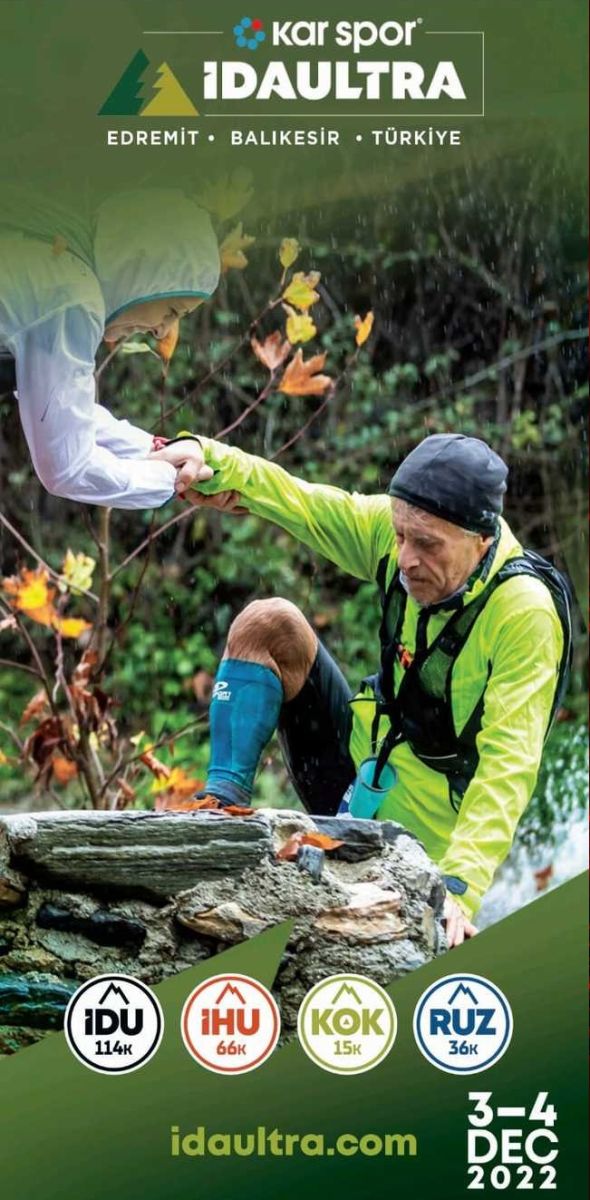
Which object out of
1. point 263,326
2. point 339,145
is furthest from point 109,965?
point 339,145

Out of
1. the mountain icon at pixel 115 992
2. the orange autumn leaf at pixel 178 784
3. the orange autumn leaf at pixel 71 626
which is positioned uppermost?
the orange autumn leaf at pixel 71 626

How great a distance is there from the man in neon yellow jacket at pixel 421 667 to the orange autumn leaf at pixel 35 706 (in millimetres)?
419

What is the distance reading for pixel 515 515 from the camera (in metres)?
3.99

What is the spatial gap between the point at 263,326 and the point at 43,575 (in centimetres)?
74

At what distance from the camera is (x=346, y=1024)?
3.85 m

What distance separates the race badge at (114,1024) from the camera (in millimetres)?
3838

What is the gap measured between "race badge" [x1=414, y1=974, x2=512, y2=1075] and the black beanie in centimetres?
96

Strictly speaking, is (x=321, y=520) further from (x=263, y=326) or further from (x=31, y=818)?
(x=31, y=818)

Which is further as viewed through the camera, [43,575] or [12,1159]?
[43,575]

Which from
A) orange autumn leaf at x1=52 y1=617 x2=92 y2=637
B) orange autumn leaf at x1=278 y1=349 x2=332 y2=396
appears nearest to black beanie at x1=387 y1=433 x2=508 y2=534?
orange autumn leaf at x1=278 y1=349 x2=332 y2=396

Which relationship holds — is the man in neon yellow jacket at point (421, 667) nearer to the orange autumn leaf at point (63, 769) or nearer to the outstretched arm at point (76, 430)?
the outstretched arm at point (76, 430)

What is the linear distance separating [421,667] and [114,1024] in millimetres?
983

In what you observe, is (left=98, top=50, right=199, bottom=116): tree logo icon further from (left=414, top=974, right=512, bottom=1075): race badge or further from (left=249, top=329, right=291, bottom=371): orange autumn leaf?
(left=414, top=974, right=512, bottom=1075): race badge

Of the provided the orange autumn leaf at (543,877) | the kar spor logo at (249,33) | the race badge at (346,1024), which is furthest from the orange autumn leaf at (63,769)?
the kar spor logo at (249,33)
